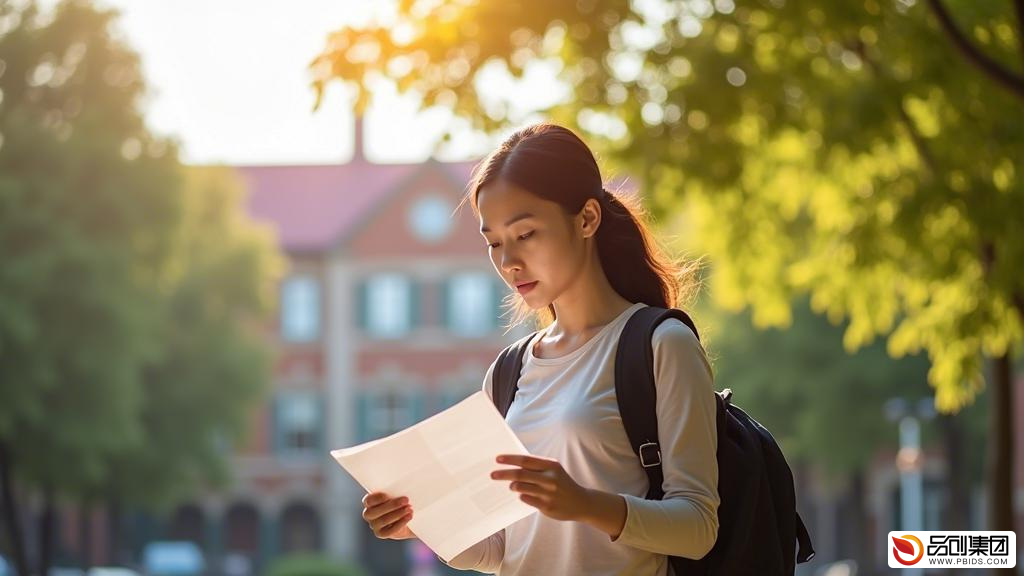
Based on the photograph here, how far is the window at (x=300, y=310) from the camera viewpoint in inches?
2127

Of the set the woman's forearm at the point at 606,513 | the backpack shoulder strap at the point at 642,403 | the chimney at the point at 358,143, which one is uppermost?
the chimney at the point at 358,143

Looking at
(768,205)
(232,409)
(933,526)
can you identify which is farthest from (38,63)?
(933,526)

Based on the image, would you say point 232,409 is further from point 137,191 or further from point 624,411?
point 624,411

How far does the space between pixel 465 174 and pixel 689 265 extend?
50120 mm

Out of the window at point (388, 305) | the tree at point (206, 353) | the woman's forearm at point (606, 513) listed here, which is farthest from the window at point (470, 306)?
the woman's forearm at point (606, 513)

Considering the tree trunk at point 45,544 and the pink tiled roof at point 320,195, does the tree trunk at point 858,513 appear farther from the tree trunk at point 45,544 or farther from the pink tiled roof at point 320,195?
the tree trunk at point 45,544

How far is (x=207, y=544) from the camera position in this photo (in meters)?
54.0

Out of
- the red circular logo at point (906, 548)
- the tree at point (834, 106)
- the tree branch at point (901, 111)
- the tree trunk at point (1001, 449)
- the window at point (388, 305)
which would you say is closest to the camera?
the red circular logo at point (906, 548)

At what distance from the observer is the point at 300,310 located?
54344 millimetres

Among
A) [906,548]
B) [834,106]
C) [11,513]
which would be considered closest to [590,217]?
[906,548]

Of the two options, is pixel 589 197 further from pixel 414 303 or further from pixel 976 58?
pixel 414 303

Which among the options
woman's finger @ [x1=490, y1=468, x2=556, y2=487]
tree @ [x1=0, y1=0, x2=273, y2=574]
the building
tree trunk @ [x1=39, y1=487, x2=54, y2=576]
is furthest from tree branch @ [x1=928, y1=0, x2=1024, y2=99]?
the building

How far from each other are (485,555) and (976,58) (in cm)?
570

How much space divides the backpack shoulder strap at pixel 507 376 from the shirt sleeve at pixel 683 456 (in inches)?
15.4
